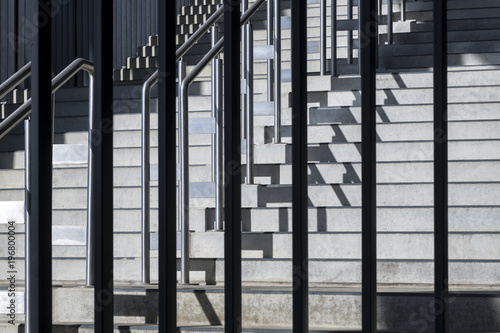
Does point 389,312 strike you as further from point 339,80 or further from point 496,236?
point 339,80

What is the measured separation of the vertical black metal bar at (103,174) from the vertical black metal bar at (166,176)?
7 centimetres

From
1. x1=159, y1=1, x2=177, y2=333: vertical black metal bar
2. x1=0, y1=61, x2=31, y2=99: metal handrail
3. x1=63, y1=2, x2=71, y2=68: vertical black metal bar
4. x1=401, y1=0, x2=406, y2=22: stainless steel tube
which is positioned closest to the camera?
x1=159, y1=1, x2=177, y2=333: vertical black metal bar

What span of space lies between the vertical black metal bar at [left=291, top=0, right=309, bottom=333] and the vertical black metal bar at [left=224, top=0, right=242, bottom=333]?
0.26 ft

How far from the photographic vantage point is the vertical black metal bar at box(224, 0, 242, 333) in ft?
3.58

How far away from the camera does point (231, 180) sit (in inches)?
43.2

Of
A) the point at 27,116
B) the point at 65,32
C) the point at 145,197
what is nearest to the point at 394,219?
the point at 145,197

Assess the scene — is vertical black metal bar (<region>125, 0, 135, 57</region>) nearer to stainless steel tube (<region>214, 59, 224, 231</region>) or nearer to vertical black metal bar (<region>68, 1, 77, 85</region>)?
vertical black metal bar (<region>68, 1, 77, 85</region>)

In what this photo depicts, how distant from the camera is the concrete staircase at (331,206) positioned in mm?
3031

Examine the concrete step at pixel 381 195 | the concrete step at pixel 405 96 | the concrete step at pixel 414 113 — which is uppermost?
the concrete step at pixel 405 96

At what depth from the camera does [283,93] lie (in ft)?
16.1

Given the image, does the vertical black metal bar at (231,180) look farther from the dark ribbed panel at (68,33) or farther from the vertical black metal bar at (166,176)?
the dark ribbed panel at (68,33)

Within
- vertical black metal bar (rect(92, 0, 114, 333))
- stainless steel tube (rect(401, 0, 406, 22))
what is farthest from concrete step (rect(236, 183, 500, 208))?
vertical black metal bar (rect(92, 0, 114, 333))

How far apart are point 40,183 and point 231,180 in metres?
0.28

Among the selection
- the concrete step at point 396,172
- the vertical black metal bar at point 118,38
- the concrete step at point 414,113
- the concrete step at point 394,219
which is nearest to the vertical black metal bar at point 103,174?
the concrete step at point 394,219
